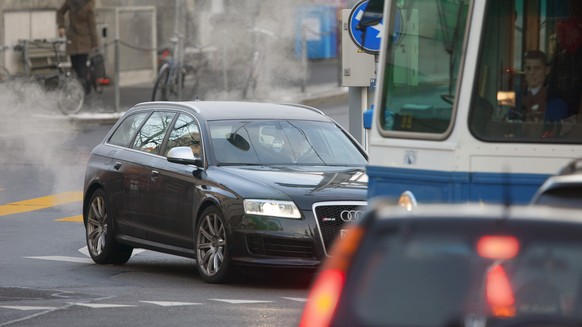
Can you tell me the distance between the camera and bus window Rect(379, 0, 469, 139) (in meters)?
8.89

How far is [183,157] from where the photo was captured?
42.5 feet

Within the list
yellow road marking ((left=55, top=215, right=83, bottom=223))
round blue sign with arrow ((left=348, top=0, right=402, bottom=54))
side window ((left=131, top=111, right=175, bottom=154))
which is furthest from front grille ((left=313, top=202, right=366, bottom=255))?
yellow road marking ((left=55, top=215, right=83, bottom=223))

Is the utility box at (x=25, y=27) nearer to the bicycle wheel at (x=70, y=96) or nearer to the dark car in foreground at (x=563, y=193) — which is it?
the bicycle wheel at (x=70, y=96)

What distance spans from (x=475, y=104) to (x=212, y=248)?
13.8 ft

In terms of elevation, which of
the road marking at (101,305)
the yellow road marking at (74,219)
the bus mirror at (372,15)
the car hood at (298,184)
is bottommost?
the yellow road marking at (74,219)

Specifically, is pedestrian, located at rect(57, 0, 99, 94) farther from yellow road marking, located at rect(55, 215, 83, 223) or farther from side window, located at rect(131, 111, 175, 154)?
side window, located at rect(131, 111, 175, 154)

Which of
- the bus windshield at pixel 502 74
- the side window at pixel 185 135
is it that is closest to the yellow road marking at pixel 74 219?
the side window at pixel 185 135

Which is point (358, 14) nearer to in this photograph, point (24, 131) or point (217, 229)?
point (217, 229)

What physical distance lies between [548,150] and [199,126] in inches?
209

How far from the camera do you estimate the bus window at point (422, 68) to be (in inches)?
350

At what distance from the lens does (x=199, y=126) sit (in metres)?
13.4

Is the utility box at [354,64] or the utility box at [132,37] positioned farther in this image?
the utility box at [132,37]

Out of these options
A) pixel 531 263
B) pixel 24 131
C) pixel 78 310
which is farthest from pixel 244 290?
pixel 24 131

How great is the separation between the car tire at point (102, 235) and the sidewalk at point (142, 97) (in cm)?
1413
